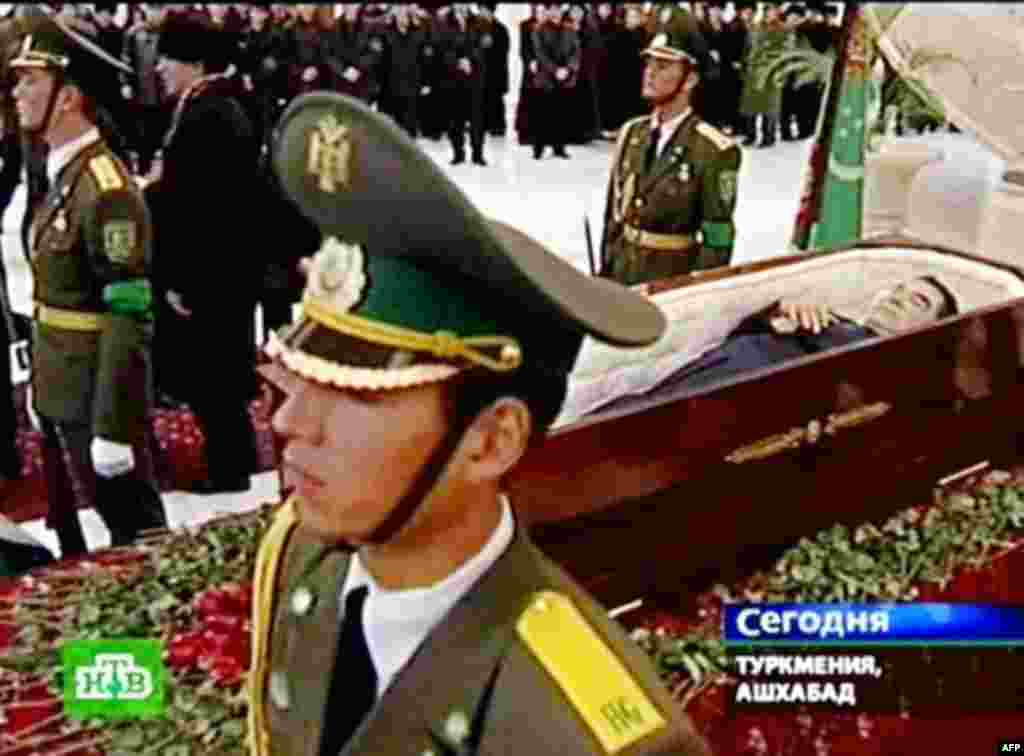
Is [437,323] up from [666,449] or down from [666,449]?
up

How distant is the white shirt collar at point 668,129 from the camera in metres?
3.66

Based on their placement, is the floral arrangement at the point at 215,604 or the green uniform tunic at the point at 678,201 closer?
the floral arrangement at the point at 215,604

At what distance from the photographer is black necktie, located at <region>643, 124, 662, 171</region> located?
3684 millimetres

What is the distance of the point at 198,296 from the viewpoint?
3.75 metres

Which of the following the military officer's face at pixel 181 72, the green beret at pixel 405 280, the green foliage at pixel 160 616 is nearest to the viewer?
the green beret at pixel 405 280

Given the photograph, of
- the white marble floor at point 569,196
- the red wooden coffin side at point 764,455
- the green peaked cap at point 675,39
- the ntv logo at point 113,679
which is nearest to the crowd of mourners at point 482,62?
the white marble floor at point 569,196

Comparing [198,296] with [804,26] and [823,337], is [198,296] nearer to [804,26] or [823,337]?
[823,337]

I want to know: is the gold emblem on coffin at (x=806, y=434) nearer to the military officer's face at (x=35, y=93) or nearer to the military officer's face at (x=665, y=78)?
the military officer's face at (x=665, y=78)

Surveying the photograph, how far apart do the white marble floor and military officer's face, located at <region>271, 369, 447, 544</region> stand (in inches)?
108

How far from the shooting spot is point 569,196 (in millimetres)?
8266

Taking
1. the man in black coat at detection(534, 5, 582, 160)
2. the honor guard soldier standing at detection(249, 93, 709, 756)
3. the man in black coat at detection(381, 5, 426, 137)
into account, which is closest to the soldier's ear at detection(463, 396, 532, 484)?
the honor guard soldier standing at detection(249, 93, 709, 756)

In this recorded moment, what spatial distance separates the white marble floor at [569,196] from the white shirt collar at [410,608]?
2.66 metres

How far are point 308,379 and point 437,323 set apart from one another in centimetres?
9

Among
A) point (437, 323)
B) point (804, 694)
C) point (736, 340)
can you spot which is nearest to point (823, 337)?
point (736, 340)
